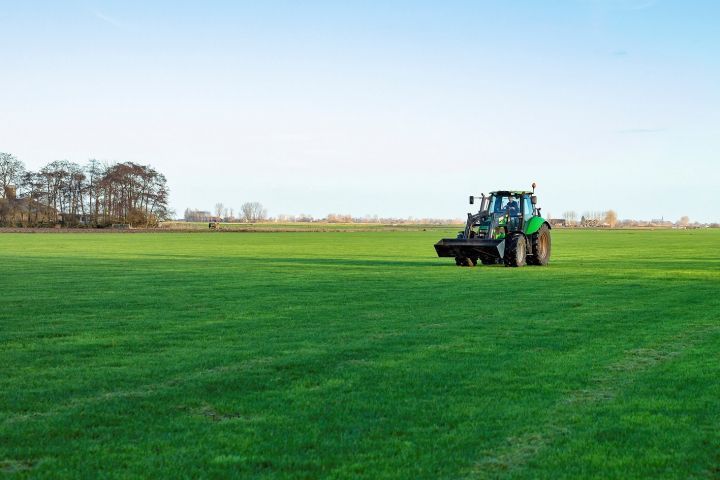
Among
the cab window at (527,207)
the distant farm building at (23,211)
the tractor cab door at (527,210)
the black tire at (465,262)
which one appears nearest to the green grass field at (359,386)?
the tractor cab door at (527,210)

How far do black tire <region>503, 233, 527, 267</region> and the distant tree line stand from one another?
8675 centimetres

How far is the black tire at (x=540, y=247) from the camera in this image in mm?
29438

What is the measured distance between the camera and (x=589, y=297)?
58.4 ft

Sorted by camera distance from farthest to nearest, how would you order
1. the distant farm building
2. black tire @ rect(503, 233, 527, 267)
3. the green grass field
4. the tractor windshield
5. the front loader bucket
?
the distant farm building
the tractor windshield
black tire @ rect(503, 233, 527, 267)
the front loader bucket
the green grass field

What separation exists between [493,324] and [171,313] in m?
6.22

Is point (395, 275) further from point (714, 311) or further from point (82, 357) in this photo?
point (82, 357)

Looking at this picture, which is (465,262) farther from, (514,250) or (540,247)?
(540,247)

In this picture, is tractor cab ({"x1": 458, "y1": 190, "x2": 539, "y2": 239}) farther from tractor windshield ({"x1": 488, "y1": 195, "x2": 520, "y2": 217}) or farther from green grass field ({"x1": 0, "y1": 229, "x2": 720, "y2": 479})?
green grass field ({"x1": 0, "y1": 229, "x2": 720, "y2": 479})

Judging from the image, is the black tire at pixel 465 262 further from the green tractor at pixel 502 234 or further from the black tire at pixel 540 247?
the black tire at pixel 540 247

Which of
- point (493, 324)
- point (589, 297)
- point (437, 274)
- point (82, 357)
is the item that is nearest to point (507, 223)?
point (437, 274)

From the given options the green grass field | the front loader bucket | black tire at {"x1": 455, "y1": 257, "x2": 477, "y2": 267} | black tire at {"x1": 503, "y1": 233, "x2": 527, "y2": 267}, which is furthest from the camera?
black tire at {"x1": 455, "y1": 257, "x2": 477, "y2": 267}

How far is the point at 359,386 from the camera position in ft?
27.4

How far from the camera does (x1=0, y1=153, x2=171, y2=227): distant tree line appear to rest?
107 meters

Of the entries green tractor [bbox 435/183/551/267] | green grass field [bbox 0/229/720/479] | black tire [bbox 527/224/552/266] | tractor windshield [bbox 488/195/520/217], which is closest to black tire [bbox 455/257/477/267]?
green tractor [bbox 435/183/551/267]
